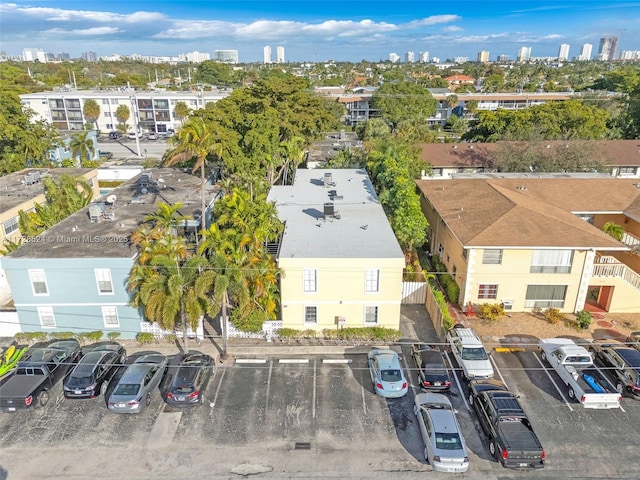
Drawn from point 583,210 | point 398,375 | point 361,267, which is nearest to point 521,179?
point 583,210

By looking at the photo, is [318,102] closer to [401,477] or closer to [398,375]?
[398,375]

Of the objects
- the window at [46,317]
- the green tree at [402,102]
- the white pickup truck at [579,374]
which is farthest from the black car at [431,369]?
the green tree at [402,102]

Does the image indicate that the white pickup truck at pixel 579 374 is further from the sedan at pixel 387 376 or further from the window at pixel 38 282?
the window at pixel 38 282

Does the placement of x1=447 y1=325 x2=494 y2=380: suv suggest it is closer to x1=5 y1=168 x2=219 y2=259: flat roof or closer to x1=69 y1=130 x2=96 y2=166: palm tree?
x1=5 y1=168 x2=219 y2=259: flat roof

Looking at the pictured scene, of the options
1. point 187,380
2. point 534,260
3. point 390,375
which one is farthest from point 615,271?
point 187,380

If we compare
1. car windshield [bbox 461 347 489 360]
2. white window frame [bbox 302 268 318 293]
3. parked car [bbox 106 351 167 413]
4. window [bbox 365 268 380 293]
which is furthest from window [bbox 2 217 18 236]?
car windshield [bbox 461 347 489 360]

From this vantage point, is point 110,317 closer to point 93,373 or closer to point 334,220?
point 93,373
